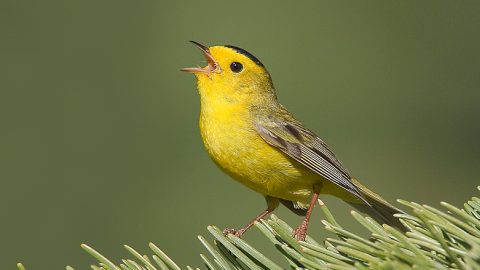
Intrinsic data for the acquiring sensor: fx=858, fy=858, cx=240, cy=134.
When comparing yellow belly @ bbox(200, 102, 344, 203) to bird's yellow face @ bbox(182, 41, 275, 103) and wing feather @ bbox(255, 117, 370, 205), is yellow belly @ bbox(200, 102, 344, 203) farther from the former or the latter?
bird's yellow face @ bbox(182, 41, 275, 103)

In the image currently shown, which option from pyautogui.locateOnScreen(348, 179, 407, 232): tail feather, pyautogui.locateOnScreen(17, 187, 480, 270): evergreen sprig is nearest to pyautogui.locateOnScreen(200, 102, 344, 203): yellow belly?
pyautogui.locateOnScreen(348, 179, 407, 232): tail feather

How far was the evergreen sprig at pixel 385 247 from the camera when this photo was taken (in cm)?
155

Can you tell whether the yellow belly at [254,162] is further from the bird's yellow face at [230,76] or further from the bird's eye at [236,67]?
the bird's eye at [236,67]

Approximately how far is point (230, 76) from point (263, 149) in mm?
565

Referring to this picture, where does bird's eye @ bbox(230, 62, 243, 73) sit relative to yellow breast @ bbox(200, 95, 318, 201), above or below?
above

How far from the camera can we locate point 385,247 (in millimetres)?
1623

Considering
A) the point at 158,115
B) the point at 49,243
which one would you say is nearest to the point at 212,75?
the point at 158,115

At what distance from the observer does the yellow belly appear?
11.5 feet

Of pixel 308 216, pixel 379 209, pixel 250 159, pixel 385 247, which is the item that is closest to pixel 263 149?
pixel 250 159

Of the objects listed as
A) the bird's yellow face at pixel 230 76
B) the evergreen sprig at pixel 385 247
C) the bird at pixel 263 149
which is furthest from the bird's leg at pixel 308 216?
the evergreen sprig at pixel 385 247

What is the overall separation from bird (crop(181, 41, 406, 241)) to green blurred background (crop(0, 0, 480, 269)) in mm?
443

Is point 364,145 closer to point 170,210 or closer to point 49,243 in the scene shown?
point 170,210

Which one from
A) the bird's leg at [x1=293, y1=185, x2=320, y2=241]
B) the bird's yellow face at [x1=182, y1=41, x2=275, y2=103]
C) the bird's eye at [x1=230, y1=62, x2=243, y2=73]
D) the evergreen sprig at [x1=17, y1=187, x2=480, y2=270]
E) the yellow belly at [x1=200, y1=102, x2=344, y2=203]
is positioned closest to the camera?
the evergreen sprig at [x1=17, y1=187, x2=480, y2=270]

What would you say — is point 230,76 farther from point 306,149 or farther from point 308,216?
point 308,216
